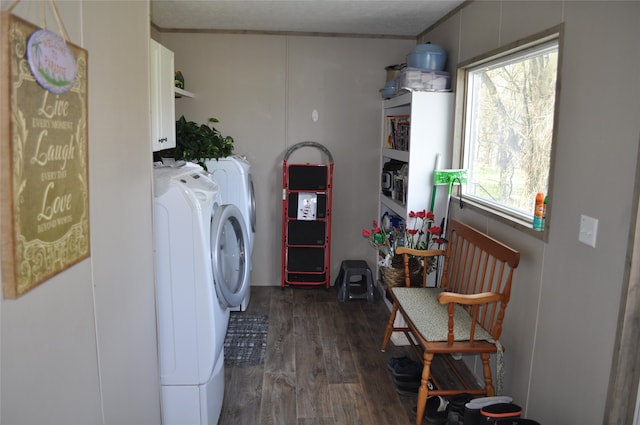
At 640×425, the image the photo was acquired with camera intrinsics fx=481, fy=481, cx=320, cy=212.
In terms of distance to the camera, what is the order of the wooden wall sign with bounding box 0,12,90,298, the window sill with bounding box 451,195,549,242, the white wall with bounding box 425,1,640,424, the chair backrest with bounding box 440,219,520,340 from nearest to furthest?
the wooden wall sign with bounding box 0,12,90,298, the white wall with bounding box 425,1,640,424, the window sill with bounding box 451,195,549,242, the chair backrest with bounding box 440,219,520,340

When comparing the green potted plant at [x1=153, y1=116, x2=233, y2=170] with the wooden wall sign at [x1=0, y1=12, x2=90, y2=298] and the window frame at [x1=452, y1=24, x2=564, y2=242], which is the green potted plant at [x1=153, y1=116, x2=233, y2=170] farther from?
the wooden wall sign at [x1=0, y1=12, x2=90, y2=298]

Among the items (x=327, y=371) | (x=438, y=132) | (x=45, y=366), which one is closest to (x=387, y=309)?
(x=327, y=371)

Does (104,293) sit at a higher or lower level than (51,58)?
lower

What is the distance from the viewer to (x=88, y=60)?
135 cm

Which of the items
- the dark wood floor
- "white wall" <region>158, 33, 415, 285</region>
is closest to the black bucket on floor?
the dark wood floor

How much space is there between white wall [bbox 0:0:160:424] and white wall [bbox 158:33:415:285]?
8.49ft

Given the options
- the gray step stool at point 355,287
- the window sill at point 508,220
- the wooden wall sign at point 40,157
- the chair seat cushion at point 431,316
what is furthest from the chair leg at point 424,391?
the gray step stool at point 355,287

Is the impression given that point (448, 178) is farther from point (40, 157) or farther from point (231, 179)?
point (40, 157)

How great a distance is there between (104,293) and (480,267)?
2199 millimetres

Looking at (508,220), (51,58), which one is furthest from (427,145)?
(51,58)

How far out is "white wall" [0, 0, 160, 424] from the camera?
1065 millimetres

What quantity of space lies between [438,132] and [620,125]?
1.79 meters

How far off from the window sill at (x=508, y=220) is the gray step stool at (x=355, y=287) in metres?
1.40

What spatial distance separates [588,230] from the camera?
1.92 meters
